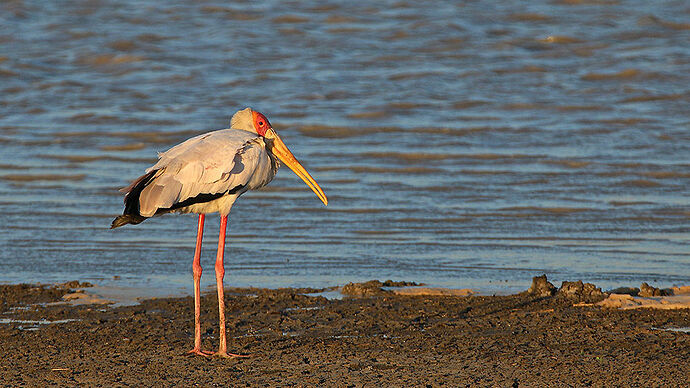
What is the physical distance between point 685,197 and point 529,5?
1415cm

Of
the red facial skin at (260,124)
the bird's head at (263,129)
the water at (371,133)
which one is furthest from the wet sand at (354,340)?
the red facial skin at (260,124)

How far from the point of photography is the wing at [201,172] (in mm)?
6828

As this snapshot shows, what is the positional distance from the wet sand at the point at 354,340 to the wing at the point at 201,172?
920mm

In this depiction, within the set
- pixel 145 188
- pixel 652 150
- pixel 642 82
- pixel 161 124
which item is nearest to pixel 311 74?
pixel 161 124

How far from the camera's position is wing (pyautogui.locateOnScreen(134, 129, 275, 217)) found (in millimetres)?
6828

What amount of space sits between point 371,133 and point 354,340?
9797mm

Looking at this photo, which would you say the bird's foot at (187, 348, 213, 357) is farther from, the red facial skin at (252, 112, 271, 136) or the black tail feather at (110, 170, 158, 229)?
the red facial skin at (252, 112, 271, 136)

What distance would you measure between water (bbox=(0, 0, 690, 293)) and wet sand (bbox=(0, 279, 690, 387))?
90 centimetres

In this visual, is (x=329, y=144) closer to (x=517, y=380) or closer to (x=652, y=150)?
(x=652, y=150)

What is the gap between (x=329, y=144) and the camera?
52.6ft

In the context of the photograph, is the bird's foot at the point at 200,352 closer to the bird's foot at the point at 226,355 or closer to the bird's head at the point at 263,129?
the bird's foot at the point at 226,355

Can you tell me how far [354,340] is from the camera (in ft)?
22.9

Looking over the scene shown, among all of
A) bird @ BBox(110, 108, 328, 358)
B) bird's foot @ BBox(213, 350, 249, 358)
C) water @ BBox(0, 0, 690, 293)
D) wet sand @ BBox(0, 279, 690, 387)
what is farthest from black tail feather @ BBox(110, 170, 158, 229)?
water @ BBox(0, 0, 690, 293)

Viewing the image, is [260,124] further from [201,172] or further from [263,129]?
[201,172]
